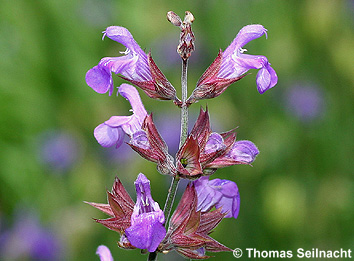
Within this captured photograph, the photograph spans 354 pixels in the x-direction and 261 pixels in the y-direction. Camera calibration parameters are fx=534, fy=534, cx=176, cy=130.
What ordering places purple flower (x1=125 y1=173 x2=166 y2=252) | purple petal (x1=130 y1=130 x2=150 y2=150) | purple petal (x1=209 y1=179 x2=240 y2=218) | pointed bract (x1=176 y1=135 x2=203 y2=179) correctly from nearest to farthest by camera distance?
purple flower (x1=125 y1=173 x2=166 y2=252) < pointed bract (x1=176 y1=135 x2=203 y2=179) < purple petal (x1=130 y1=130 x2=150 y2=150) < purple petal (x1=209 y1=179 x2=240 y2=218)

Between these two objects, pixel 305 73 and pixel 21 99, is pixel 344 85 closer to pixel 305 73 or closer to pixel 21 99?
pixel 305 73

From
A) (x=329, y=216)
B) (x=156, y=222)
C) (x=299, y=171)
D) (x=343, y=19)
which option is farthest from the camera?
(x=343, y=19)

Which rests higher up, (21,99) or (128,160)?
(21,99)

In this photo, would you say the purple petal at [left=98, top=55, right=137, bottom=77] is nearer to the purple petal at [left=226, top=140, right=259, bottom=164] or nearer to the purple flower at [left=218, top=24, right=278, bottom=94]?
the purple flower at [left=218, top=24, right=278, bottom=94]

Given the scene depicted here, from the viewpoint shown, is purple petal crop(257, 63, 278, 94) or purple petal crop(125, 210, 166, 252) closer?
purple petal crop(125, 210, 166, 252)

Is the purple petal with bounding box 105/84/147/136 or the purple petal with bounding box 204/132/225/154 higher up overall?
the purple petal with bounding box 105/84/147/136

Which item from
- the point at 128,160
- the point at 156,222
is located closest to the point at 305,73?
the point at 128,160

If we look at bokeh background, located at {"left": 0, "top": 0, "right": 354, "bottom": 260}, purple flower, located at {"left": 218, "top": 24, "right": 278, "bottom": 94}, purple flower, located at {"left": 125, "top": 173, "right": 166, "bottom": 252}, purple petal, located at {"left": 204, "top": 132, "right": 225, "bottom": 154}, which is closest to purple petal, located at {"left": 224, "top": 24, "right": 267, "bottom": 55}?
purple flower, located at {"left": 218, "top": 24, "right": 278, "bottom": 94}
